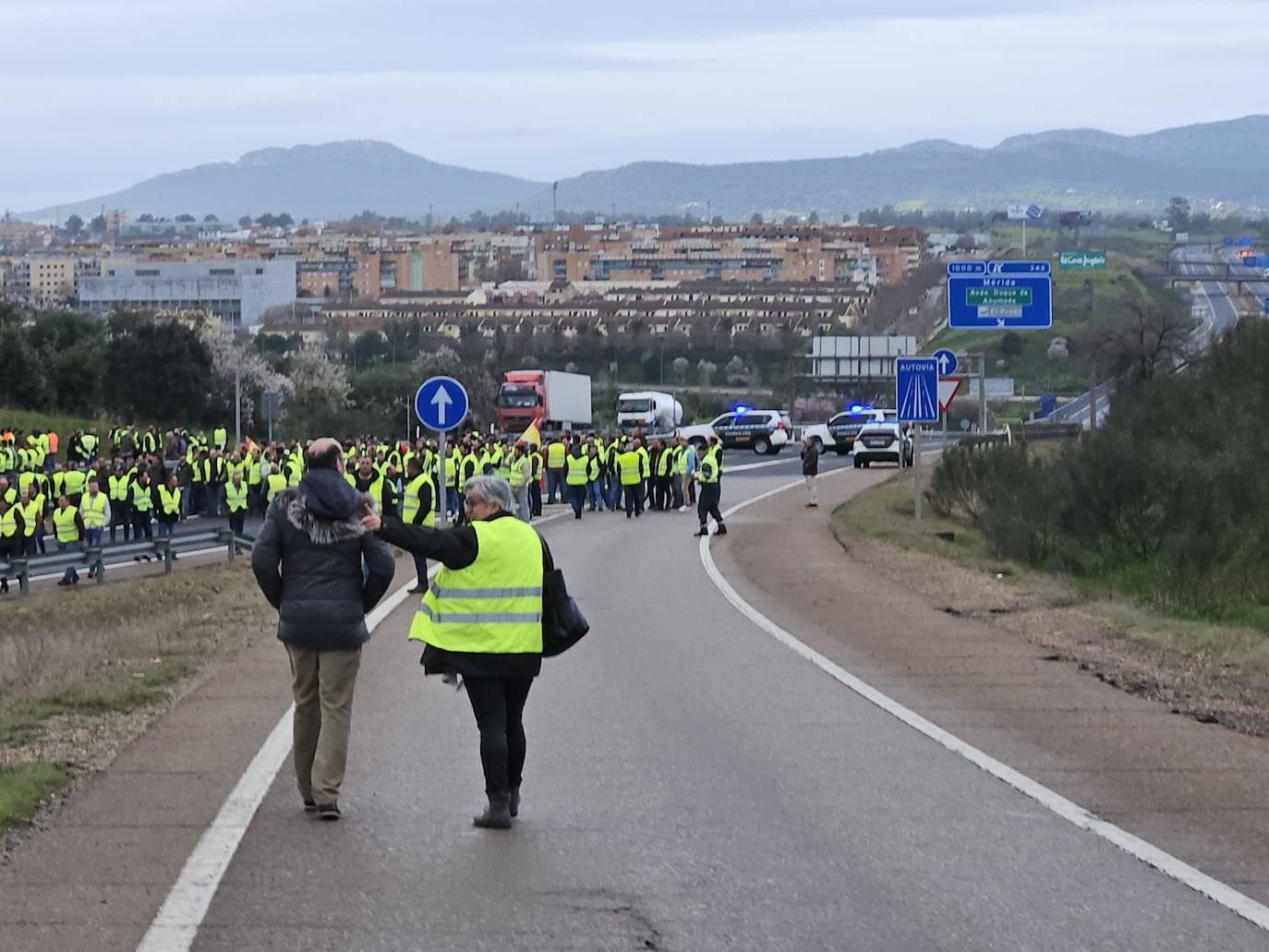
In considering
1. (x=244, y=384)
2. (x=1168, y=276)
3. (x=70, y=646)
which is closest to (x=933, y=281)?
(x=1168, y=276)

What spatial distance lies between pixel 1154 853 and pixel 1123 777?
6.61 ft

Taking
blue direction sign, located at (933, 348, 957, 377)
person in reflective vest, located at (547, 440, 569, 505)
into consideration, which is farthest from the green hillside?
blue direction sign, located at (933, 348, 957, 377)

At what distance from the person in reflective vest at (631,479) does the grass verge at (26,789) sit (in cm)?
3049

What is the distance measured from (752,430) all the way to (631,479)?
32.1 meters

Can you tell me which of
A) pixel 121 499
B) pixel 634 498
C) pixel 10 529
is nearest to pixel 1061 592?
pixel 10 529

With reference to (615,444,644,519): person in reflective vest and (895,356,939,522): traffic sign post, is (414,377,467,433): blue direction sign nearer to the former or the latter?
(895,356,939,522): traffic sign post

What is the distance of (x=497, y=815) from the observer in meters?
9.09

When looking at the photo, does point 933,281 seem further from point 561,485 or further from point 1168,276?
point 561,485

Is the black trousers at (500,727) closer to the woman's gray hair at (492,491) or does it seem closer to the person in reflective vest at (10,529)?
the woman's gray hair at (492,491)

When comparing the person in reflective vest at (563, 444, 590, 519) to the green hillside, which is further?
the green hillside

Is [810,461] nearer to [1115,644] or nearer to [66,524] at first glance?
[66,524]

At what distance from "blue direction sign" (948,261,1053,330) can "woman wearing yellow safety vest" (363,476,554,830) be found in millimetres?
31336

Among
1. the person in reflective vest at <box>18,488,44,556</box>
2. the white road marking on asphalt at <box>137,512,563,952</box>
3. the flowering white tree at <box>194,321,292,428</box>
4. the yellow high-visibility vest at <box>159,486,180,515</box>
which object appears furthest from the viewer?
the flowering white tree at <box>194,321,292,428</box>

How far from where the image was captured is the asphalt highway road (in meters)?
7.25
